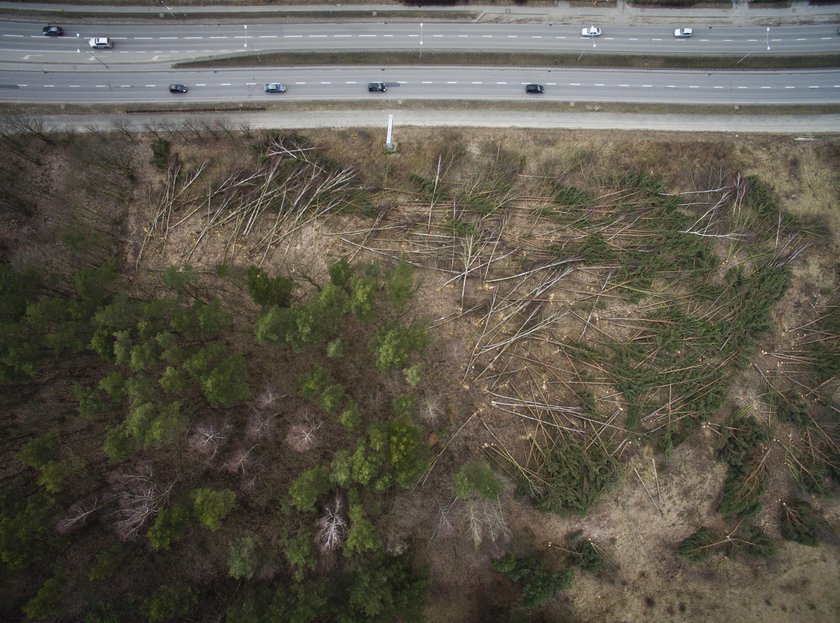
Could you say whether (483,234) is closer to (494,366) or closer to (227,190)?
(494,366)

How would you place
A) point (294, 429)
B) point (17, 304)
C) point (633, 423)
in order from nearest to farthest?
1. point (17, 304)
2. point (294, 429)
3. point (633, 423)

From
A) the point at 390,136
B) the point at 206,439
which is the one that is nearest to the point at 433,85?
the point at 390,136

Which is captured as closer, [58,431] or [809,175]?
[58,431]

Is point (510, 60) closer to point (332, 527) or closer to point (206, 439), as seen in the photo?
point (206, 439)

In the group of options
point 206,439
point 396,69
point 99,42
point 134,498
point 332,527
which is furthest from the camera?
point 396,69

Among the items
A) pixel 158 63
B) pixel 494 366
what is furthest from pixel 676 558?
pixel 158 63

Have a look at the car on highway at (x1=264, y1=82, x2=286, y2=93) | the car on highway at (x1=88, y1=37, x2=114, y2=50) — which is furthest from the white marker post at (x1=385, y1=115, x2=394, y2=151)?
the car on highway at (x1=88, y1=37, x2=114, y2=50)
